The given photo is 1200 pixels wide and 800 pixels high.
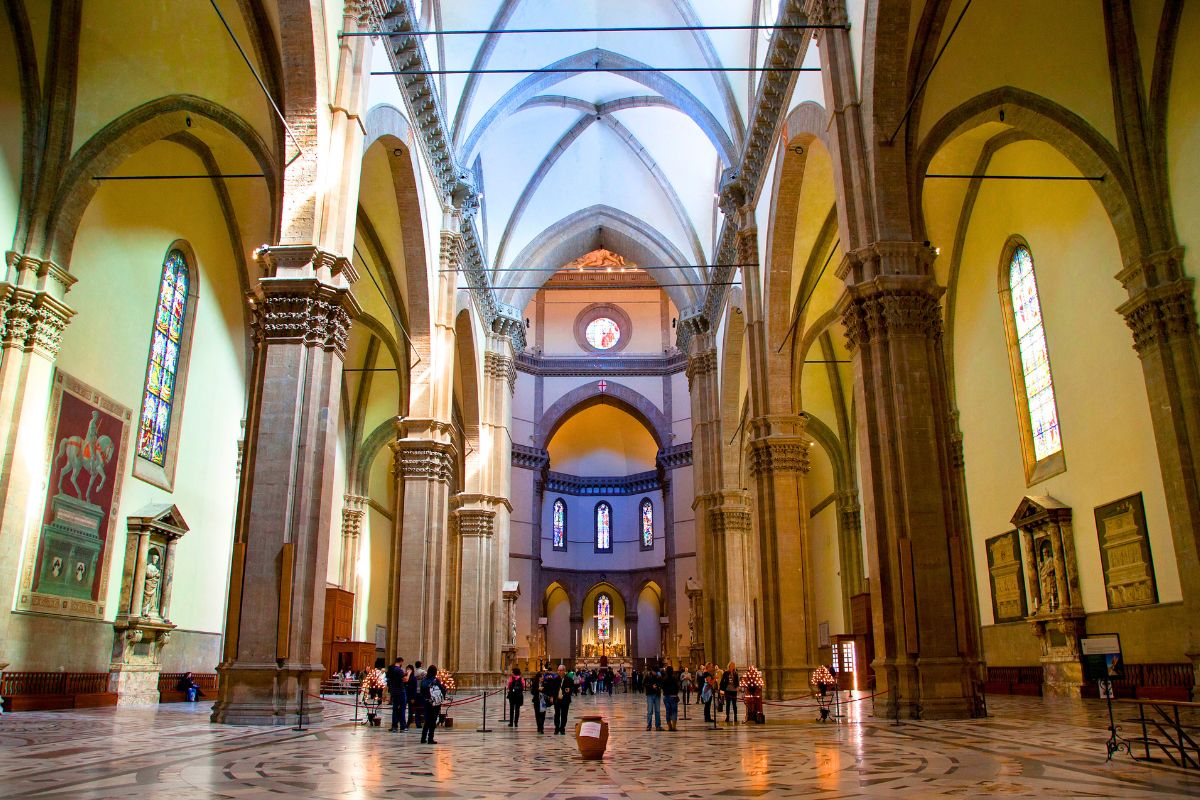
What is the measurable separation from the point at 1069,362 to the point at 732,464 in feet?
41.6

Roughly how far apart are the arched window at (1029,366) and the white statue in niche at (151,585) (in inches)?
670

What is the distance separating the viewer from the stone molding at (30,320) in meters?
12.9

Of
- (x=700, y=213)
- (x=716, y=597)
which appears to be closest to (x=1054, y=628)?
(x=716, y=597)

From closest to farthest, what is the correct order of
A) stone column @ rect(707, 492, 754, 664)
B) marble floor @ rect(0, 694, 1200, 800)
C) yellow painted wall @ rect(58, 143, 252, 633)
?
marble floor @ rect(0, 694, 1200, 800) → yellow painted wall @ rect(58, 143, 252, 633) → stone column @ rect(707, 492, 754, 664)

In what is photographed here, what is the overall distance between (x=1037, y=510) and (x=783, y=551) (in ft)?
15.7

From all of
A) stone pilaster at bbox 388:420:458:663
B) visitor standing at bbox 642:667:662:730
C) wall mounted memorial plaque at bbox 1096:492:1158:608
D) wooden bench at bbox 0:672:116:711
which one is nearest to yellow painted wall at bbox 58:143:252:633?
wooden bench at bbox 0:672:116:711

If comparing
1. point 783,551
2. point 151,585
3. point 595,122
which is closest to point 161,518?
point 151,585

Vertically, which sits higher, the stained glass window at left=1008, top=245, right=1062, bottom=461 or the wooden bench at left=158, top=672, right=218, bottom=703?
the stained glass window at left=1008, top=245, right=1062, bottom=461

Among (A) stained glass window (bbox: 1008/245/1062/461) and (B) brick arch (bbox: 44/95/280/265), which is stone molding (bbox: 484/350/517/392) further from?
(A) stained glass window (bbox: 1008/245/1062/461)

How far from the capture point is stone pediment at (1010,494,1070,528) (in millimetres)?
16891

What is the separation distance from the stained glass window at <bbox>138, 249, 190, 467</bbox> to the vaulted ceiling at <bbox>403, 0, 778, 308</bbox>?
22.5ft

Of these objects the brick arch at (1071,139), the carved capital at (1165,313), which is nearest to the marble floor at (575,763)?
the carved capital at (1165,313)

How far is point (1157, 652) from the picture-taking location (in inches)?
556

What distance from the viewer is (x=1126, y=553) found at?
15.1m
